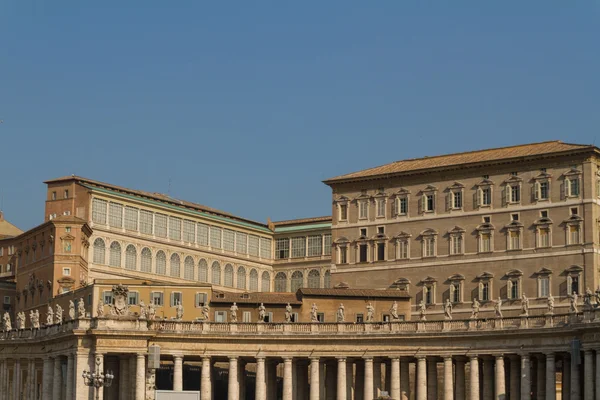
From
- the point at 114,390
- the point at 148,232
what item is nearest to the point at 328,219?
the point at 148,232

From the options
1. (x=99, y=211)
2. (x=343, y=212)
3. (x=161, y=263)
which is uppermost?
(x=99, y=211)

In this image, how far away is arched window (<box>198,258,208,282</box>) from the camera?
179625 millimetres

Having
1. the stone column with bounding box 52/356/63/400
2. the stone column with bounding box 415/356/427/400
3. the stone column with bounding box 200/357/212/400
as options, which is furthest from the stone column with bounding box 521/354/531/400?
the stone column with bounding box 52/356/63/400

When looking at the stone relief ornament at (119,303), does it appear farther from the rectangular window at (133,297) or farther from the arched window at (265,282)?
the arched window at (265,282)

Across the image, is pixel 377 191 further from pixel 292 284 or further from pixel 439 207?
pixel 292 284

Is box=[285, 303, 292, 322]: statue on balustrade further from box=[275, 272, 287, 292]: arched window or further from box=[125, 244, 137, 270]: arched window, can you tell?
box=[275, 272, 287, 292]: arched window

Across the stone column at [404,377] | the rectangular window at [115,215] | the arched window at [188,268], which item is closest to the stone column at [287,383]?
the stone column at [404,377]

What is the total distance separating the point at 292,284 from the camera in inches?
7411

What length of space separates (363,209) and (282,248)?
4103 centimetres

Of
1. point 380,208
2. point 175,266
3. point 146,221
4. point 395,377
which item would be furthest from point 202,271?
point 395,377

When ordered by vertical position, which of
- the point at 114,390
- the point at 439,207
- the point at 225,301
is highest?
the point at 439,207

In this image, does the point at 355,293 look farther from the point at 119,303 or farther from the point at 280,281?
the point at 280,281

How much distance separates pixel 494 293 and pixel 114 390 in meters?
43.2

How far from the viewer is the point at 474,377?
109438 millimetres
